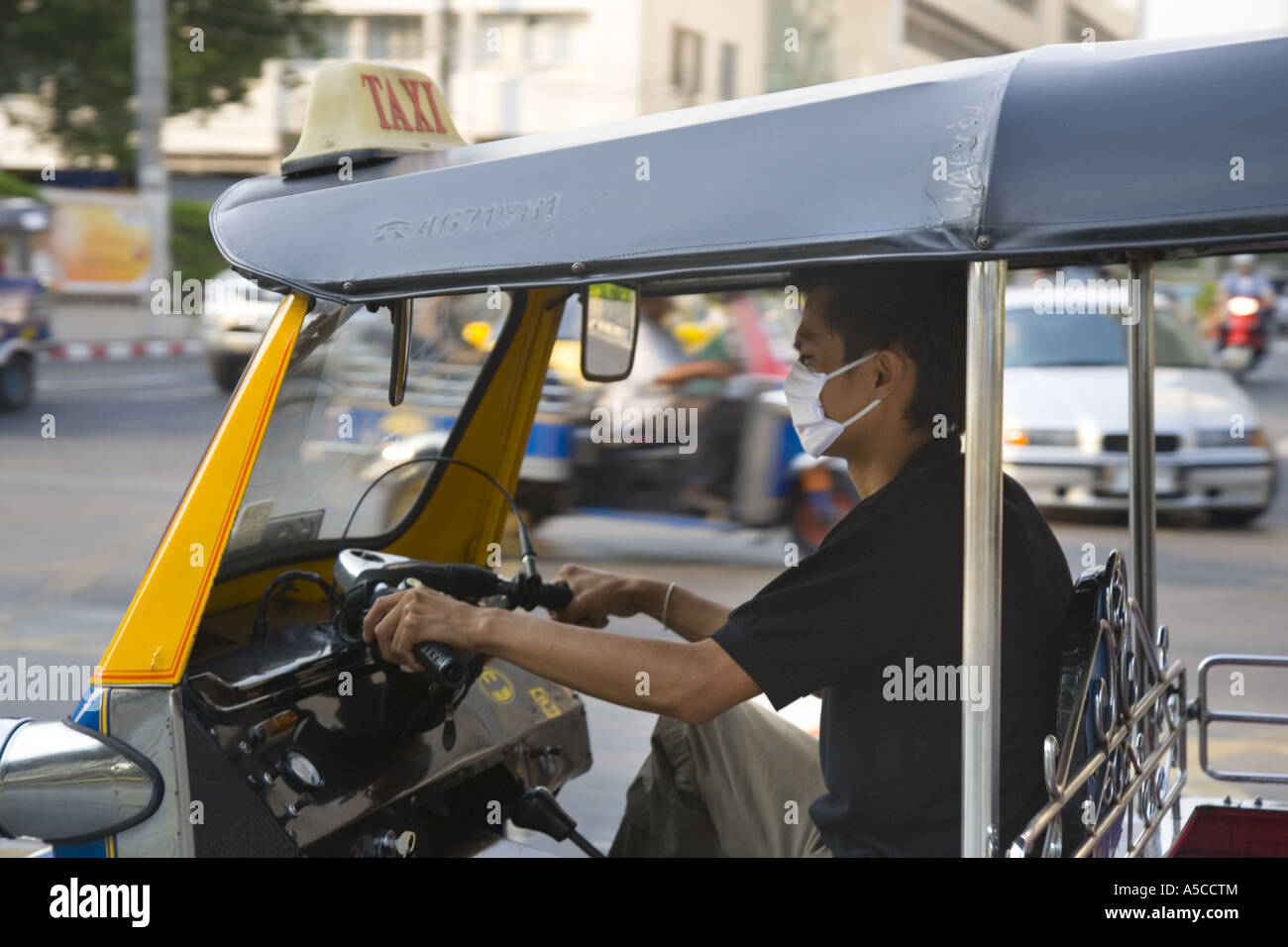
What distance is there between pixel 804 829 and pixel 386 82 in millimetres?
1431

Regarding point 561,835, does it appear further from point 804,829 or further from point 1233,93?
point 1233,93

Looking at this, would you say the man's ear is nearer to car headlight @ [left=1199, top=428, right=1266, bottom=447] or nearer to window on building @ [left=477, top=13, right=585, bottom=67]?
car headlight @ [left=1199, top=428, right=1266, bottom=447]

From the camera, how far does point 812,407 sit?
2.11 meters

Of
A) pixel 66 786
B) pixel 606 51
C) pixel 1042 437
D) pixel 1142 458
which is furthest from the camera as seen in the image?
pixel 606 51

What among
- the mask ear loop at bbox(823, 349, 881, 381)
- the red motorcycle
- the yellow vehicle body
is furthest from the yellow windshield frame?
the red motorcycle

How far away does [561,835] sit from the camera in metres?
2.54

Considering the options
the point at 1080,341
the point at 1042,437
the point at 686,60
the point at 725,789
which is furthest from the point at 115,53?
the point at 725,789

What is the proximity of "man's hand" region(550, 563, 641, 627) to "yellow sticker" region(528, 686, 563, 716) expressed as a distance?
1.00 feet

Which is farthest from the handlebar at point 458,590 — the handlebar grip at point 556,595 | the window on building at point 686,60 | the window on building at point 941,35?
the window on building at point 941,35

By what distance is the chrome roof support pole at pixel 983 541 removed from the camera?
1598 mm

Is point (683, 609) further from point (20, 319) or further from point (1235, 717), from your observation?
point (20, 319)

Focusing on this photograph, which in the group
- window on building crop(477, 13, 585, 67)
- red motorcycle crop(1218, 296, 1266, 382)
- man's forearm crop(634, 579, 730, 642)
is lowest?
man's forearm crop(634, 579, 730, 642)

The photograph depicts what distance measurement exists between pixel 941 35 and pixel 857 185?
33430mm

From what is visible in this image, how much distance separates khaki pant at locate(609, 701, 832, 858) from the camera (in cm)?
259
